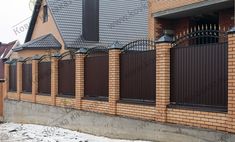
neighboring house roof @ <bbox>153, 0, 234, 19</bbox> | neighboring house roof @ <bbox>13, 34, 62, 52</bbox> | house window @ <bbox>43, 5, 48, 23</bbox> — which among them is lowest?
neighboring house roof @ <bbox>13, 34, 62, 52</bbox>

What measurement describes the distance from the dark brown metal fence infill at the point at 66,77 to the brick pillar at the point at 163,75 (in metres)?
4.40

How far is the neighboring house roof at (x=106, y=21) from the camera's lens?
2053 cm

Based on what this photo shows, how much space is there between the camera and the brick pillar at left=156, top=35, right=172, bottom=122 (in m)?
8.06

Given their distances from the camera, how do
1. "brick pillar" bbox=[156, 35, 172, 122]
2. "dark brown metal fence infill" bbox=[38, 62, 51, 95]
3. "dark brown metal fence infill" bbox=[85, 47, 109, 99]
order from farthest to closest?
1. "dark brown metal fence infill" bbox=[38, 62, 51, 95]
2. "dark brown metal fence infill" bbox=[85, 47, 109, 99]
3. "brick pillar" bbox=[156, 35, 172, 122]

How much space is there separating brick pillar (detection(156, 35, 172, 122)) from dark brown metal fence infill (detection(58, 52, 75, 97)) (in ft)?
14.4

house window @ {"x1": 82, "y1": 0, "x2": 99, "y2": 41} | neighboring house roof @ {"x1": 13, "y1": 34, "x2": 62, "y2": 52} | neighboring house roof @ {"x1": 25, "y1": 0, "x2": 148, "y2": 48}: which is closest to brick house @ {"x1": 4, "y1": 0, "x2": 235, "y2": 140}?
neighboring house roof @ {"x1": 13, "y1": 34, "x2": 62, "y2": 52}

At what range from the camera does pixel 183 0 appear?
1300 centimetres

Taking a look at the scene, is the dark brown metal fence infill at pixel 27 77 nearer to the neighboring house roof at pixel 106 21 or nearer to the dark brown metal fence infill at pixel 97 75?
the neighboring house roof at pixel 106 21

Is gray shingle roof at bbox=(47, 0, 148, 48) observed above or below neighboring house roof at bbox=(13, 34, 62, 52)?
above

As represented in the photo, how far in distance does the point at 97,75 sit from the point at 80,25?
1100 centimetres

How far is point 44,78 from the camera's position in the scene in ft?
46.9

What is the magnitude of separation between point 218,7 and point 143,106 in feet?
17.2

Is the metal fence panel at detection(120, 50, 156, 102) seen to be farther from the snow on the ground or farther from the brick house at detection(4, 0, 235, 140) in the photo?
the snow on the ground

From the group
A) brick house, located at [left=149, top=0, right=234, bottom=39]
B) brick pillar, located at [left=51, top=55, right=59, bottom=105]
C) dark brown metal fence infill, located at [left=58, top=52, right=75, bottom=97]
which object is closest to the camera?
dark brown metal fence infill, located at [left=58, top=52, right=75, bottom=97]
